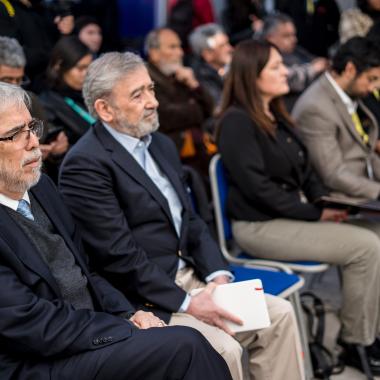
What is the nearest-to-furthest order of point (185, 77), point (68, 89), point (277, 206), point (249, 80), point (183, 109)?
point (277, 206) → point (249, 80) → point (68, 89) → point (183, 109) → point (185, 77)

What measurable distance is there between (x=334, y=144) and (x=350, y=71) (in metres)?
0.47

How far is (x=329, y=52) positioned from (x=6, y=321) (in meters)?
5.34

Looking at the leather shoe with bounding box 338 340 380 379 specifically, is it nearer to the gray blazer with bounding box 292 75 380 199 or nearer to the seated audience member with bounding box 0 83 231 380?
the gray blazer with bounding box 292 75 380 199

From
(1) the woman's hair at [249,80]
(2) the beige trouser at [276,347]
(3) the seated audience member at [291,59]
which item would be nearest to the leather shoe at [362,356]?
(2) the beige trouser at [276,347]

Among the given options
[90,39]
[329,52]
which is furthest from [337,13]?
[90,39]

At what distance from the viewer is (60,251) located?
2277 mm

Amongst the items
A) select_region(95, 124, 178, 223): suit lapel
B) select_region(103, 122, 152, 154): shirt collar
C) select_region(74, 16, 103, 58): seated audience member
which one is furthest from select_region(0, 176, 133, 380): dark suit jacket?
select_region(74, 16, 103, 58): seated audience member

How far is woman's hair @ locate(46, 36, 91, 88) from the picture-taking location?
3818 mm

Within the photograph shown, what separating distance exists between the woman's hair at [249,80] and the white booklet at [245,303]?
1238 millimetres

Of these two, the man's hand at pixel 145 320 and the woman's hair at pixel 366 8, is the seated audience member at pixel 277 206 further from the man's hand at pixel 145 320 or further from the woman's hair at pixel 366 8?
the woman's hair at pixel 366 8

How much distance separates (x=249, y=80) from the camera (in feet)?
11.6

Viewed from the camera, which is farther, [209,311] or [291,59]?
[291,59]

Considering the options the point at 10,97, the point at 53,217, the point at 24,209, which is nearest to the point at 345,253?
the point at 53,217

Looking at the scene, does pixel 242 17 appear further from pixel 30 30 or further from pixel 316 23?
pixel 30 30
